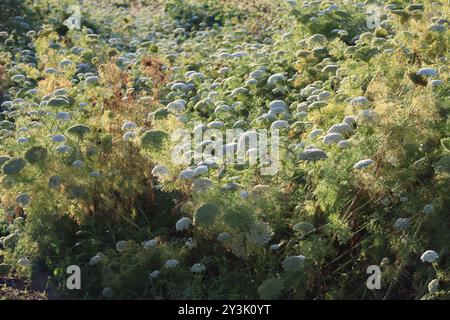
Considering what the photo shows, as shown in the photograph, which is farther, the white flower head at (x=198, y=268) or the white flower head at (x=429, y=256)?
the white flower head at (x=198, y=268)

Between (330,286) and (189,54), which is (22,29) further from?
(330,286)

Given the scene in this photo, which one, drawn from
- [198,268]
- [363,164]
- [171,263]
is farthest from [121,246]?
[363,164]

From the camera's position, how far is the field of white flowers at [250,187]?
547cm

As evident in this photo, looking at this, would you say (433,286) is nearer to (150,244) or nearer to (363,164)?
(363,164)

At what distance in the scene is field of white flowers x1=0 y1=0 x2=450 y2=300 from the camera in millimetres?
5473

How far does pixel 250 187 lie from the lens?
603 centimetres

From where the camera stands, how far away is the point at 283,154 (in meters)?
6.24

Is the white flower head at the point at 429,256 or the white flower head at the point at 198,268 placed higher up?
the white flower head at the point at 429,256

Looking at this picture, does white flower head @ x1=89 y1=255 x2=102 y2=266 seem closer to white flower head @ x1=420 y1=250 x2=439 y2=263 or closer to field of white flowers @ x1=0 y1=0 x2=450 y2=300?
field of white flowers @ x1=0 y1=0 x2=450 y2=300

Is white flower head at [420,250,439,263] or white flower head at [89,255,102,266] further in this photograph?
white flower head at [89,255,102,266]

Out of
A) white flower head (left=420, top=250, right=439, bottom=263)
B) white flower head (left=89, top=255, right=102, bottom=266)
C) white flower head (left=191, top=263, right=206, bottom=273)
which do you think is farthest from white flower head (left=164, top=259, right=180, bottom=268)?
white flower head (left=420, top=250, right=439, bottom=263)

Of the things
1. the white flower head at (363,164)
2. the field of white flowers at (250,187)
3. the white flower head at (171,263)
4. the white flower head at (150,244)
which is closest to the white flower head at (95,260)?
the field of white flowers at (250,187)

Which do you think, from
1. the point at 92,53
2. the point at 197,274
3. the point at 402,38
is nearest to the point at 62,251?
the point at 197,274

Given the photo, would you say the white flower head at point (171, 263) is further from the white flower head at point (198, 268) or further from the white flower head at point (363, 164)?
the white flower head at point (363, 164)
